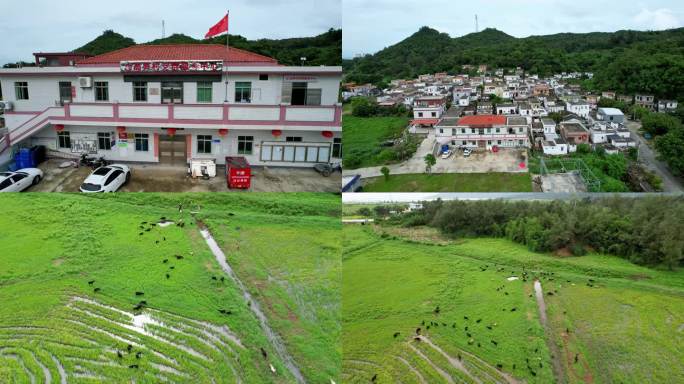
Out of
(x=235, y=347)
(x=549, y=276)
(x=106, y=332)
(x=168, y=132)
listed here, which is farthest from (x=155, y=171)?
(x=549, y=276)

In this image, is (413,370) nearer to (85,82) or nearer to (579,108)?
(579,108)

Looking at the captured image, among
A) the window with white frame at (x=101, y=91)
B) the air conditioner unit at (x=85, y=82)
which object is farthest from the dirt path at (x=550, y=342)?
the air conditioner unit at (x=85, y=82)

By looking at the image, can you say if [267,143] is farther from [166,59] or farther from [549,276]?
[549,276]

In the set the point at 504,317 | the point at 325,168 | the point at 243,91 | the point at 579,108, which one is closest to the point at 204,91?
the point at 243,91

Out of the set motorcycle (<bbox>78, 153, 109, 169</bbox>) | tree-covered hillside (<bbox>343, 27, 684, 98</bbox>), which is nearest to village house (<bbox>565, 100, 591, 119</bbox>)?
tree-covered hillside (<bbox>343, 27, 684, 98</bbox>)

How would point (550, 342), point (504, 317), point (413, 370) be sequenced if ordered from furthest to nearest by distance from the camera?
point (504, 317)
point (550, 342)
point (413, 370)

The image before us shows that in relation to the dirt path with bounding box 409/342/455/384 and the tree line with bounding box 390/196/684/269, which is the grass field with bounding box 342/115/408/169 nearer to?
the tree line with bounding box 390/196/684/269
